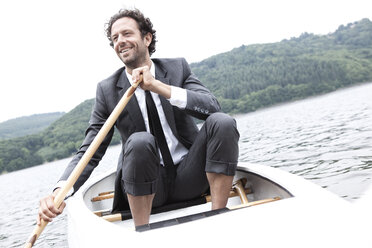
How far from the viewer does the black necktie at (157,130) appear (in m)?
2.46

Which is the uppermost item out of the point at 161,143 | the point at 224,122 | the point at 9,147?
the point at 224,122

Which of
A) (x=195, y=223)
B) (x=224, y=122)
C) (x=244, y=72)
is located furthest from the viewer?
(x=244, y=72)

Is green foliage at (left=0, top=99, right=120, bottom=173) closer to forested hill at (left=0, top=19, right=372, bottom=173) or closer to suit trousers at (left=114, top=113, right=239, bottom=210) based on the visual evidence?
forested hill at (left=0, top=19, right=372, bottom=173)

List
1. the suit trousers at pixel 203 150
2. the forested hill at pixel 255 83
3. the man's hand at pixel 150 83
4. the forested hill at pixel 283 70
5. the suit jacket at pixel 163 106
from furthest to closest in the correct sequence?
the forested hill at pixel 283 70, the forested hill at pixel 255 83, the suit jacket at pixel 163 106, the man's hand at pixel 150 83, the suit trousers at pixel 203 150

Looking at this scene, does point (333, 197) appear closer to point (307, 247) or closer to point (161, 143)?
point (307, 247)

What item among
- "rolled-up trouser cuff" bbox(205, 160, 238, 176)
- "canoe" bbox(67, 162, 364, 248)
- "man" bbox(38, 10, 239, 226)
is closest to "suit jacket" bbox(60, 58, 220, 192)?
"man" bbox(38, 10, 239, 226)

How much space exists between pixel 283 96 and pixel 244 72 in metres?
19.3

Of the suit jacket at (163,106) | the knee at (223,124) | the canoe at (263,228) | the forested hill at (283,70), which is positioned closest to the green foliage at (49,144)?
the forested hill at (283,70)

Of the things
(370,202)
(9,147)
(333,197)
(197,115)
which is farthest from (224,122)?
(9,147)

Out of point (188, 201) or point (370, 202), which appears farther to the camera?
point (188, 201)

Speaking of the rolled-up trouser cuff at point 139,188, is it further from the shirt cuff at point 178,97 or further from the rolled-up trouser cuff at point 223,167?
the shirt cuff at point 178,97

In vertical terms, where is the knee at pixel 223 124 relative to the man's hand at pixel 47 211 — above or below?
above

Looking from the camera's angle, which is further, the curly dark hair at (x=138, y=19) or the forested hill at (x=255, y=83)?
the forested hill at (x=255, y=83)

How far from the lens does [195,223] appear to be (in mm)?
1592
